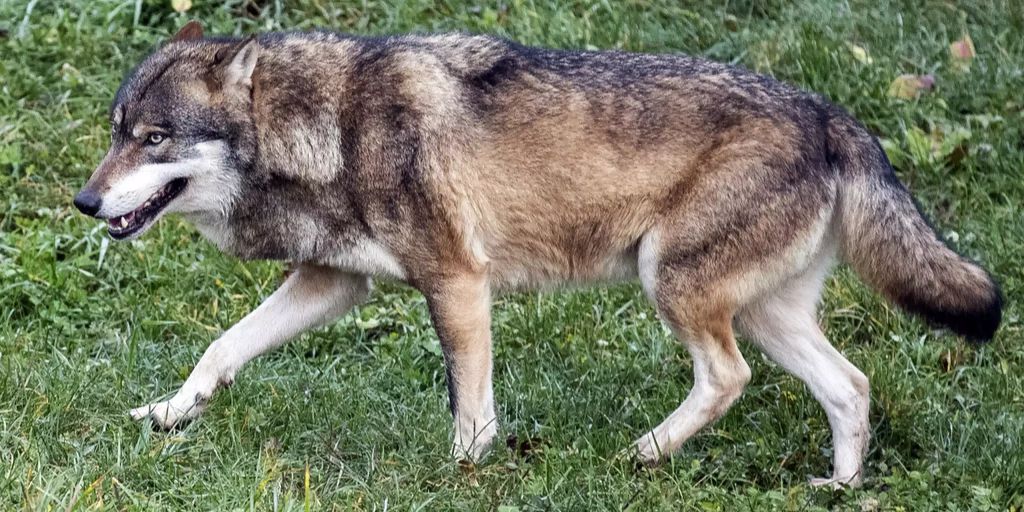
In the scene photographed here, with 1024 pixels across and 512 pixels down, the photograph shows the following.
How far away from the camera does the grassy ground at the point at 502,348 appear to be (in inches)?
199

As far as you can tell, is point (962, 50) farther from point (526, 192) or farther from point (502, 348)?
point (526, 192)

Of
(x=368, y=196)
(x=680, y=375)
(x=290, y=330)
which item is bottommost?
(x=680, y=375)

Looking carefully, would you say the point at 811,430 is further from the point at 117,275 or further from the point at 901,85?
the point at 117,275

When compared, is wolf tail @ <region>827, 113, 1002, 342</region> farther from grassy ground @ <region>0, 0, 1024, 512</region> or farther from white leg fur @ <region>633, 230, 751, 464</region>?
white leg fur @ <region>633, 230, 751, 464</region>

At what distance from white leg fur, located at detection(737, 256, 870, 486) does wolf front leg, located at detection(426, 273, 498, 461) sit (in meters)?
1.16

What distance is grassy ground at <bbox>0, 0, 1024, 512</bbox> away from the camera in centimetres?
505

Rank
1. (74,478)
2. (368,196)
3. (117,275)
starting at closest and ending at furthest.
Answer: (74,478) → (368,196) → (117,275)

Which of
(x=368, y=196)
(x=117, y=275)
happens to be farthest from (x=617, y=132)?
(x=117, y=275)

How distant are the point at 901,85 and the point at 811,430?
3020 mm

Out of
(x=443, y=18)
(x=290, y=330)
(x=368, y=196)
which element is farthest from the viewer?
(x=443, y=18)

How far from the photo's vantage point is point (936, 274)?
5418 millimetres

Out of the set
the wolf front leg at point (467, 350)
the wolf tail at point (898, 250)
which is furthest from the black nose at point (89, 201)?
the wolf tail at point (898, 250)

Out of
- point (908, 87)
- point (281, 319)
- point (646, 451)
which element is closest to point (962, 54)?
→ point (908, 87)

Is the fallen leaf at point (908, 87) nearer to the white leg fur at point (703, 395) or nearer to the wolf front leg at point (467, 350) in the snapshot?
the white leg fur at point (703, 395)
